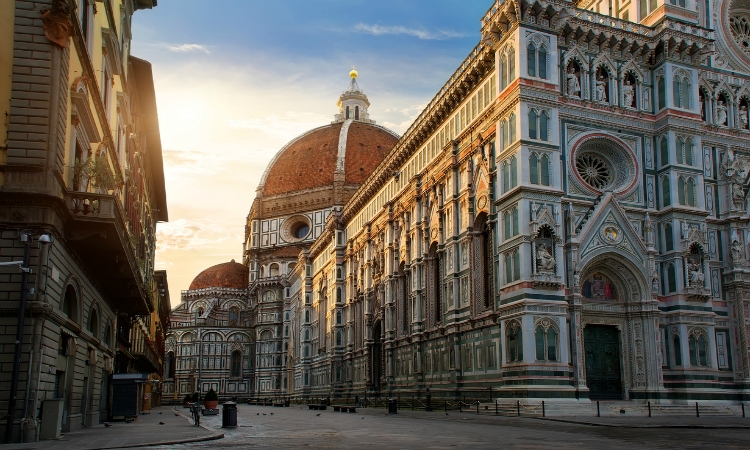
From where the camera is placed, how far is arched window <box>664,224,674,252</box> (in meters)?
36.0

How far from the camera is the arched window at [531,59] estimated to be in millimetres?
34938

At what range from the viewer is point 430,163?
46000 mm

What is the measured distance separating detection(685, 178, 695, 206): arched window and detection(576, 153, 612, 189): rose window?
4.02 meters

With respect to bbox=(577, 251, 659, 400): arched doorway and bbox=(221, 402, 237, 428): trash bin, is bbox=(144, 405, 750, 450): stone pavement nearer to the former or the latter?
bbox=(221, 402, 237, 428): trash bin

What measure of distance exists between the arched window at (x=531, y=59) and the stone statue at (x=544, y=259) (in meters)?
8.49

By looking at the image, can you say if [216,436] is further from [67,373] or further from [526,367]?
[526,367]

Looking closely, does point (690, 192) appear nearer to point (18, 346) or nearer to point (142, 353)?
point (18, 346)

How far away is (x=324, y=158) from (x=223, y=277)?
1099 inches

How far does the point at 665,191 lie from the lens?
36656 millimetres

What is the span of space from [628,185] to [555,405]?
1208 cm

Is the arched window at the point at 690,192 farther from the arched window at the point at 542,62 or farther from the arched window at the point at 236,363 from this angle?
the arched window at the point at 236,363

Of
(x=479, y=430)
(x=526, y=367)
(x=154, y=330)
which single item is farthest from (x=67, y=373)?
(x=154, y=330)

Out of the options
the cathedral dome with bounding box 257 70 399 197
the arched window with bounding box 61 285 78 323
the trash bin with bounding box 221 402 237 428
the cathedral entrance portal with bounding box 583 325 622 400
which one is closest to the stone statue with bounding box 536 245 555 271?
the cathedral entrance portal with bounding box 583 325 622 400

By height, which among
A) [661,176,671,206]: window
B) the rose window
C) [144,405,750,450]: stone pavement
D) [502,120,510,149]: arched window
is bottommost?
[144,405,750,450]: stone pavement
